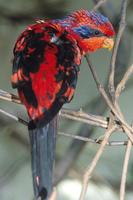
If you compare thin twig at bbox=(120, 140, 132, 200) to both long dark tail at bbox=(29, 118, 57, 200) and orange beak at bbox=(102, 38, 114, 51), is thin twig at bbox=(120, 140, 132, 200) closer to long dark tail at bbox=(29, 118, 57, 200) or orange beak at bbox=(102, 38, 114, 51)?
long dark tail at bbox=(29, 118, 57, 200)

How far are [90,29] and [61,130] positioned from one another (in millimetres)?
1601

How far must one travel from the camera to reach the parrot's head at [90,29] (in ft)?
8.53

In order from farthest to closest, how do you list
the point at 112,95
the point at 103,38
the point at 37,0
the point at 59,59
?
the point at 37,0 < the point at 103,38 < the point at 59,59 < the point at 112,95

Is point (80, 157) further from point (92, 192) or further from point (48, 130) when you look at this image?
point (48, 130)

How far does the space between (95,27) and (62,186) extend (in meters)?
1.90

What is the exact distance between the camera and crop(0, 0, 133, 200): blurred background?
13.6ft

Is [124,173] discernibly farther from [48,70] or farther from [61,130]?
[61,130]

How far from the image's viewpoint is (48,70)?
88.7 inches

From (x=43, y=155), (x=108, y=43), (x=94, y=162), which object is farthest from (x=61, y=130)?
(x=94, y=162)

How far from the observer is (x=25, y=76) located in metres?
2.26

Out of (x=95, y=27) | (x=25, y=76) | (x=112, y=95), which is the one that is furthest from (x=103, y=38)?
(x=112, y=95)

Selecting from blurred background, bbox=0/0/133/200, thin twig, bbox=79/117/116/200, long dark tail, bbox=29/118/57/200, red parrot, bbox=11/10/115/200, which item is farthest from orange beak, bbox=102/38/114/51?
blurred background, bbox=0/0/133/200

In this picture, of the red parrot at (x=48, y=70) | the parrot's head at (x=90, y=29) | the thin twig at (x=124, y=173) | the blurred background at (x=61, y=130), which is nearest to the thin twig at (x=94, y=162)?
the thin twig at (x=124, y=173)

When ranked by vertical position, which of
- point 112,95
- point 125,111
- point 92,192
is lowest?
point 92,192
